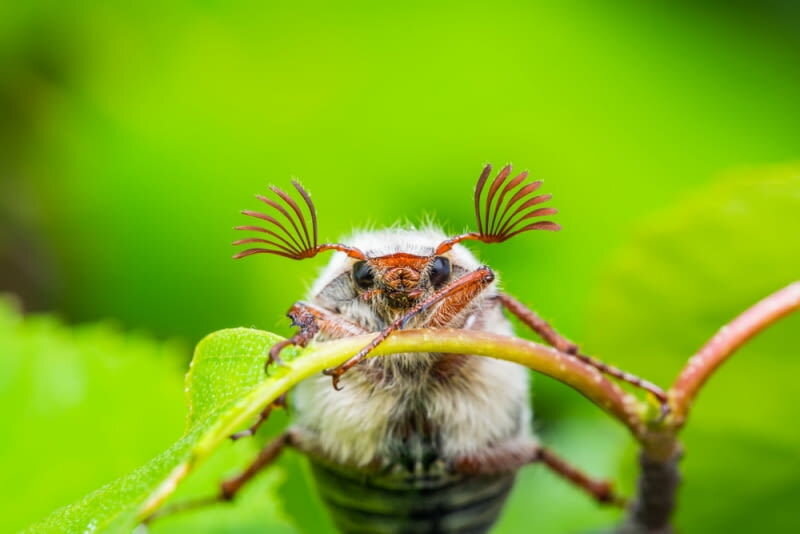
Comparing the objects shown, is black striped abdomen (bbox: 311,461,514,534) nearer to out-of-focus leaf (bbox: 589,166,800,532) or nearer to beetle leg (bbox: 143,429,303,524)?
beetle leg (bbox: 143,429,303,524)

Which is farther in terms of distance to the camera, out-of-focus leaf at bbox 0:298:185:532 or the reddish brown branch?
out-of-focus leaf at bbox 0:298:185:532

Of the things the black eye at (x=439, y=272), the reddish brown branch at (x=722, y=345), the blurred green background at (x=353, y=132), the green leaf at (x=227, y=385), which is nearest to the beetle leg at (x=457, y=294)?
the black eye at (x=439, y=272)

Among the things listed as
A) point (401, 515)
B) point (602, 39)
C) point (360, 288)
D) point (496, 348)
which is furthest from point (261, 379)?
point (602, 39)

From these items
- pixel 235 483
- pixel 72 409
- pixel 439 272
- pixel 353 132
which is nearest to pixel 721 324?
pixel 439 272

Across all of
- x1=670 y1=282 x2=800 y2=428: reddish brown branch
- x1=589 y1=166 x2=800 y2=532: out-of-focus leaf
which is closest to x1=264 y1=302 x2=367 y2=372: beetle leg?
x1=670 y1=282 x2=800 y2=428: reddish brown branch

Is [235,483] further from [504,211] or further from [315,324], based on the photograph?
[504,211]

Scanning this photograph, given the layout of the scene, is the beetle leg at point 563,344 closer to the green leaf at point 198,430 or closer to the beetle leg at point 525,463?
the beetle leg at point 525,463
